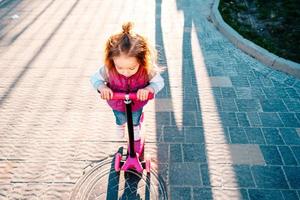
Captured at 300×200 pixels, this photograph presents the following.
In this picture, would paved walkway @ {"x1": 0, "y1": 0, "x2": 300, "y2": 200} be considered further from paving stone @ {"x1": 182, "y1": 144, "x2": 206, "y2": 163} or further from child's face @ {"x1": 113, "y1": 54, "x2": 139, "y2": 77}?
child's face @ {"x1": 113, "y1": 54, "x2": 139, "y2": 77}

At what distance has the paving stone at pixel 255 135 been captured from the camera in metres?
3.98

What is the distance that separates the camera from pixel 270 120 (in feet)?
14.1

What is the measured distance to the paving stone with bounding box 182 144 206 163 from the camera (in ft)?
12.2

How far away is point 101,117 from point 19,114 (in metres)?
1.18

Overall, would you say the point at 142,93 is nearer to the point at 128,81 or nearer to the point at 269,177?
the point at 128,81

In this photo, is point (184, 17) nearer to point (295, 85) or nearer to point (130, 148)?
point (295, 85)

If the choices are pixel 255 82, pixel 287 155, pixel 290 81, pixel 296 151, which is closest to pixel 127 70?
pixel 287 155

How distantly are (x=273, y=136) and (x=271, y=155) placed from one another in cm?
36

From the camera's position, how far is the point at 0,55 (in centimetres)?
610

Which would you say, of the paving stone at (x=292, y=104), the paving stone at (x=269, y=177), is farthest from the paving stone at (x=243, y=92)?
the paving stone at (x=269, y=177)

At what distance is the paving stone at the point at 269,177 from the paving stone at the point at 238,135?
0.45 m

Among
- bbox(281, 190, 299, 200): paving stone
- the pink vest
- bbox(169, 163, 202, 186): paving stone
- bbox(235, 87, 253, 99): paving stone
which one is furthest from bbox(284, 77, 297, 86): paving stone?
the pink vest

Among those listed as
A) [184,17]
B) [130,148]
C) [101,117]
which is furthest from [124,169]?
[184,17]

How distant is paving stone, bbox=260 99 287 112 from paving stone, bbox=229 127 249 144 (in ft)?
2.07
